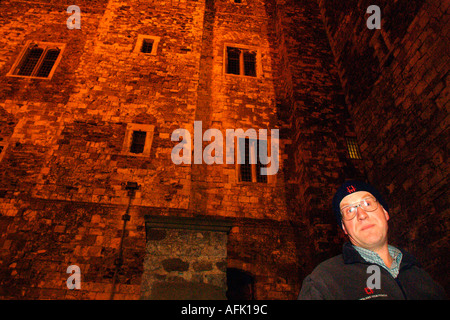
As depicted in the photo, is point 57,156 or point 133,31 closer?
point 57,156

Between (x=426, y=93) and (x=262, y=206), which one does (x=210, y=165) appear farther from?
(x=426, y=93)

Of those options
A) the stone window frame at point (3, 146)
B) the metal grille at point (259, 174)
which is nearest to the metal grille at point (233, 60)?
the metal grille at point (259, 174)

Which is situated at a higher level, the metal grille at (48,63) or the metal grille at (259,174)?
the metal grille at (48,63)

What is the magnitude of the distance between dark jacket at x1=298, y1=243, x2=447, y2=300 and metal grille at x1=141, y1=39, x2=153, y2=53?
34.5 feet

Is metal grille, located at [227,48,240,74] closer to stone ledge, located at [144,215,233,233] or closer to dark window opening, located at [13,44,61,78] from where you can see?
dark window opening, located at [13,44,61,78]

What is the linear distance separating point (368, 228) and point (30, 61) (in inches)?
491

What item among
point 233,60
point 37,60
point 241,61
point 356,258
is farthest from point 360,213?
point 37,60

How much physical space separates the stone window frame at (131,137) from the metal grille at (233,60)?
4281mm

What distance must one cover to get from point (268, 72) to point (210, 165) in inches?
194

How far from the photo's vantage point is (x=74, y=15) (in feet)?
38.3

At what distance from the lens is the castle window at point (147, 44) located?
10.4 meters

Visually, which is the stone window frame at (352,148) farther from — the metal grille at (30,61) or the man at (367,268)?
the metal grille at (30,61)

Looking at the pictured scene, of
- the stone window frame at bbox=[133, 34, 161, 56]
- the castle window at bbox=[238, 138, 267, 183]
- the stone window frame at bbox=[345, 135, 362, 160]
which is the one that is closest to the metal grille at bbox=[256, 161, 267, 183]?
the castle window at bbox=[238, 138, 267, 183]
